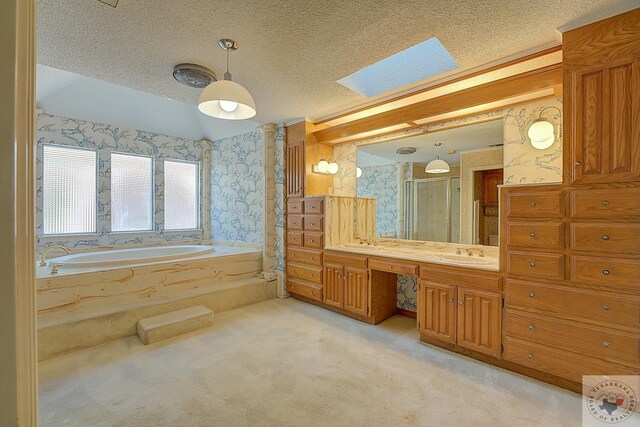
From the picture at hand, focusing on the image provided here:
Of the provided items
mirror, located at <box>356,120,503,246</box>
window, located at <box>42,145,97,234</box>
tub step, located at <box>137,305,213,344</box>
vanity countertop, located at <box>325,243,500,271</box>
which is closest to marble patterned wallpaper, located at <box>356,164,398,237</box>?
mirror, located at <box>356,120,503,246</box>

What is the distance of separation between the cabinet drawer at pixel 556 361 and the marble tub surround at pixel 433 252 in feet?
1.90

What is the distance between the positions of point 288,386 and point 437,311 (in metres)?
1.43

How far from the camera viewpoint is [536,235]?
2033 millimetres

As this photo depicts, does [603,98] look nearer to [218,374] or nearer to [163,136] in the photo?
[218,374]

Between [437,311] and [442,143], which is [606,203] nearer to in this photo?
[437,311]

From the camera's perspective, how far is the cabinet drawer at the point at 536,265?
6.35ft

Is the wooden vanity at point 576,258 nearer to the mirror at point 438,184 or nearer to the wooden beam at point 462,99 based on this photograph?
the wooden beam at point 462,99

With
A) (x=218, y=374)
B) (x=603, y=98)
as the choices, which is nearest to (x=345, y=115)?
(x=603, y=98)

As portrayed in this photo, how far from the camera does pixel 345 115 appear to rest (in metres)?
3.43

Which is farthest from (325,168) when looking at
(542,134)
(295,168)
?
(542,134)

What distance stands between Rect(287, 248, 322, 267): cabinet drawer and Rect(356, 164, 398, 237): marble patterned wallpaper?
89cm

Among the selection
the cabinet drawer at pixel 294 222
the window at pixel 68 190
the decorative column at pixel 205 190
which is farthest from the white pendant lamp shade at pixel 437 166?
the window at pixel 68 190

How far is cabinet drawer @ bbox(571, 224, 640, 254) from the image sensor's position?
5.54 feet

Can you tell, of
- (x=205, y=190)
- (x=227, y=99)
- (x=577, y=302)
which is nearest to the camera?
(x=227, y=99)
